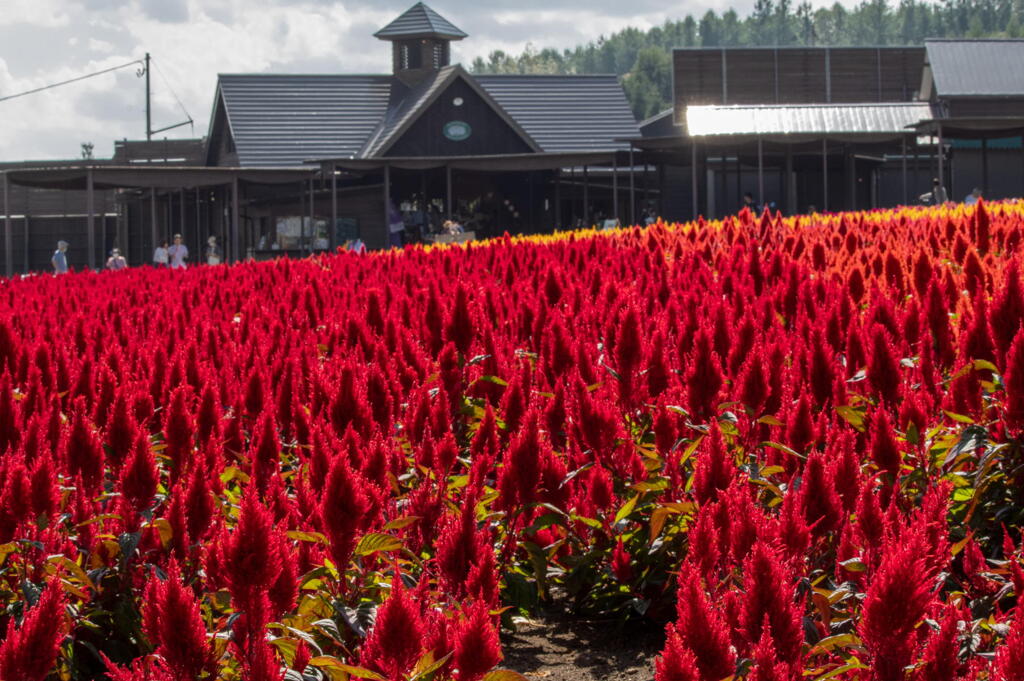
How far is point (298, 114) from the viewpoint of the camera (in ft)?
155

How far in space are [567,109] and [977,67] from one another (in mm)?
13562

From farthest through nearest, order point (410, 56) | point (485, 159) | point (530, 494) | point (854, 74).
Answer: point (854, 74) < point (410, 56) < point (485, 159) < point (530, 494)

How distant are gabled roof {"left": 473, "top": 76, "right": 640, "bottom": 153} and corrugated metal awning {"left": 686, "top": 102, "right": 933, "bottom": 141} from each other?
7.28m

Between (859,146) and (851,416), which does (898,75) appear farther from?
(851,416)

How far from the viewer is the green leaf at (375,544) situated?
9.18ft

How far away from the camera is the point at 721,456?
120 inches

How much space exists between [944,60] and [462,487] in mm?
45687

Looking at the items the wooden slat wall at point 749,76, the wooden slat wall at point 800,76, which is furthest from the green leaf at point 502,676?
the wooden slat wall at point 800,76

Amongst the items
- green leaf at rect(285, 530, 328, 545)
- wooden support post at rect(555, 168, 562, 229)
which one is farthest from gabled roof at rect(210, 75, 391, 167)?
green leaf at rect(285, 530, 328, 545)

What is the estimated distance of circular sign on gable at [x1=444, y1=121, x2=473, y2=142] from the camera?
1722 inches

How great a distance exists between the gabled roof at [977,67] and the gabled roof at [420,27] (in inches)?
648

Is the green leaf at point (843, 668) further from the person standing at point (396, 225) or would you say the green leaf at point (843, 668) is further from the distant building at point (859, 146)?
the person standing at point (396, 225)

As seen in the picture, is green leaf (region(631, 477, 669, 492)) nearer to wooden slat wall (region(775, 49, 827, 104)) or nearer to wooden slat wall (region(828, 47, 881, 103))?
wooden slat wall (region(775, 49, 827, 104))

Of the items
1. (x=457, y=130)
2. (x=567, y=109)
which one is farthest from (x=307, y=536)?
(x=567, y=109)
